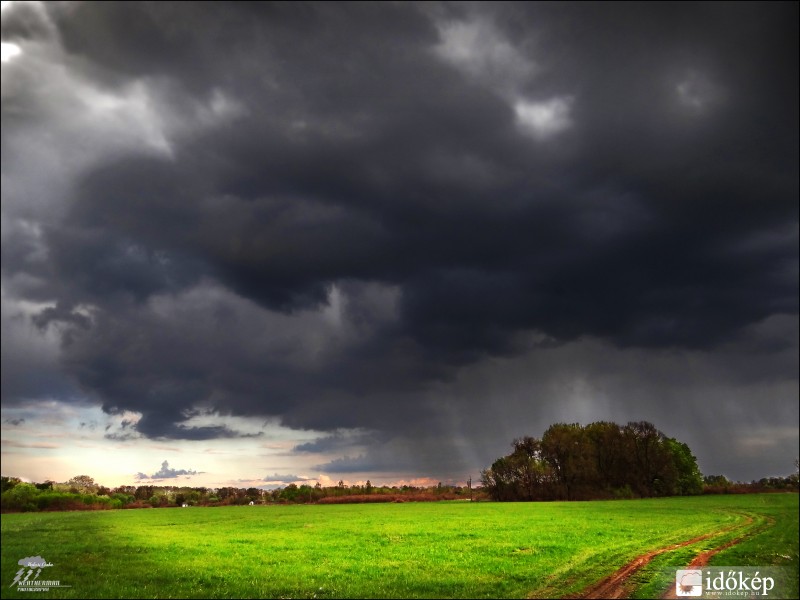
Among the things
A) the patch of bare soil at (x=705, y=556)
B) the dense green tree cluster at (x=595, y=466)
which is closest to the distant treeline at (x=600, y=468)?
the dense green tree cluster at (x=595, y=466)

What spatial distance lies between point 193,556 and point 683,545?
32123mm

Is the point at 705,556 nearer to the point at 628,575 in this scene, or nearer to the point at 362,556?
the point at 628,575

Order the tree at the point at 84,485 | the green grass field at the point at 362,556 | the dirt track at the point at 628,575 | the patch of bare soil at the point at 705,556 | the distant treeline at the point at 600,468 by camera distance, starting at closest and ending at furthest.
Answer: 1. the patch of bare soil at the point at 705,556
2. the dirt track at the point at 628,575
3. the green grass field at the point at 362,556
4. the tree at the point at 84,485
5. the distant treeline at the point at 600,468

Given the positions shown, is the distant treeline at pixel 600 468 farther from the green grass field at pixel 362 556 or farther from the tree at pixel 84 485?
the tree at pixel 84 485

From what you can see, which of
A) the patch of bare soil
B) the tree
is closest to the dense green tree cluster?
the patch of bare soil

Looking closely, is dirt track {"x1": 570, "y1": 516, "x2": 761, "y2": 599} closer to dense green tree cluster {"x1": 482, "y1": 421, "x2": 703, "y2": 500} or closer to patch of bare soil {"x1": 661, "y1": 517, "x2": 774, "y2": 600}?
patch of bare soil {"x1": 661, "y1": 517, "x2": 774, "y2": 600}

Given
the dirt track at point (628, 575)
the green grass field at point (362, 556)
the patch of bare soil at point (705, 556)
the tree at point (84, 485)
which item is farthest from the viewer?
the tree at point (84, 485)

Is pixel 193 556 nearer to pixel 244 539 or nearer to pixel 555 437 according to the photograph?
pixel 244 539

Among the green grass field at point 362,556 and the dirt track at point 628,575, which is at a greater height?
the dirt track at point 628,575

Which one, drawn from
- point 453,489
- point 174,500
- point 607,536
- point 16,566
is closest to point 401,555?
point 607,536

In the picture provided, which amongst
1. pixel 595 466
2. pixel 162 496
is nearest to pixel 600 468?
pixel 595 466

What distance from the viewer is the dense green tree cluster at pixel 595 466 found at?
108688mm

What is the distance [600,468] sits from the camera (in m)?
112

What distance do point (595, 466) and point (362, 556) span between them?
93.3 m
